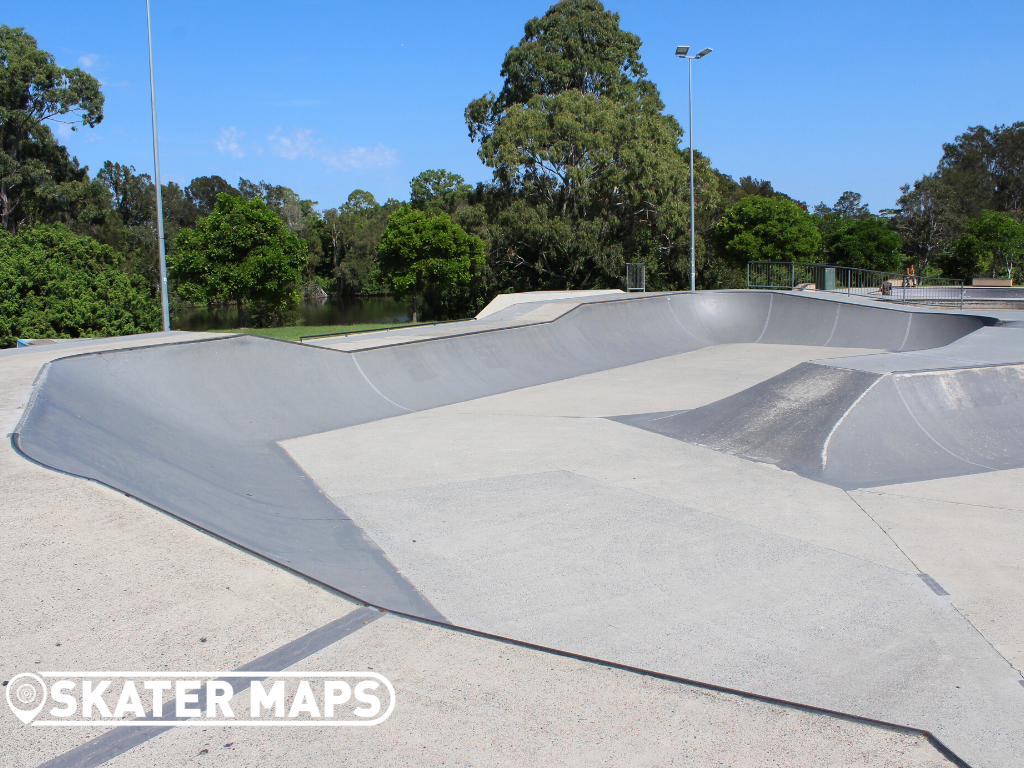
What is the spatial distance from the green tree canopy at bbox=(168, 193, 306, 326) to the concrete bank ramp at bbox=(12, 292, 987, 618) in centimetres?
2289

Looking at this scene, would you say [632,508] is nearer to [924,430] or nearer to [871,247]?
[924,430]

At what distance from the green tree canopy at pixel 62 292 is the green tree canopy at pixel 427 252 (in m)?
18.4

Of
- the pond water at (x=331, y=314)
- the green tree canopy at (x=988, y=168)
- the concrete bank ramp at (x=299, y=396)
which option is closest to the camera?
the concrete bank ramp at (x=299, y=396)

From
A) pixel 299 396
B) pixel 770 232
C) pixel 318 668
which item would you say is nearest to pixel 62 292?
pixel 299 396

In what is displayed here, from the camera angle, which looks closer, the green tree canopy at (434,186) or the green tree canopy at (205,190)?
the green tree canopy at (434,186)

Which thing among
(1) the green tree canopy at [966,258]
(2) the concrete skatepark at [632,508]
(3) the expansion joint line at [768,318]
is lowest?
(2) the concrete skatepark at [632,508]

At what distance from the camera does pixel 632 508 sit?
5441 millimetres

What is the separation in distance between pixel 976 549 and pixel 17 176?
4216cm

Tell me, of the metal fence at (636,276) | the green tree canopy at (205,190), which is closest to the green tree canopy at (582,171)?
the metal fence at (636,276)

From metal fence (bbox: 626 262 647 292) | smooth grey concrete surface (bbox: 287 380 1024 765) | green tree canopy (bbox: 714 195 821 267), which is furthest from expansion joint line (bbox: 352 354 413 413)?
green tree canopy (bbox: 714 195 821 267)

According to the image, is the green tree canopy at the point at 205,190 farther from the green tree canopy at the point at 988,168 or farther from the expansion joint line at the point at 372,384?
the expansion joint line at the point at 372,384

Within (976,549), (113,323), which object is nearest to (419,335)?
(976,549)

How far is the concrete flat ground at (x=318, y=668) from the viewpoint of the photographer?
7.87 ft

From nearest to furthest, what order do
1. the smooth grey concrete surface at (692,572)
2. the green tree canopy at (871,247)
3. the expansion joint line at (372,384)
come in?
the smooth grey concrete surface at (692,572)
the expansion joint line at (372,384)
the green tree canopy at (871,247)
